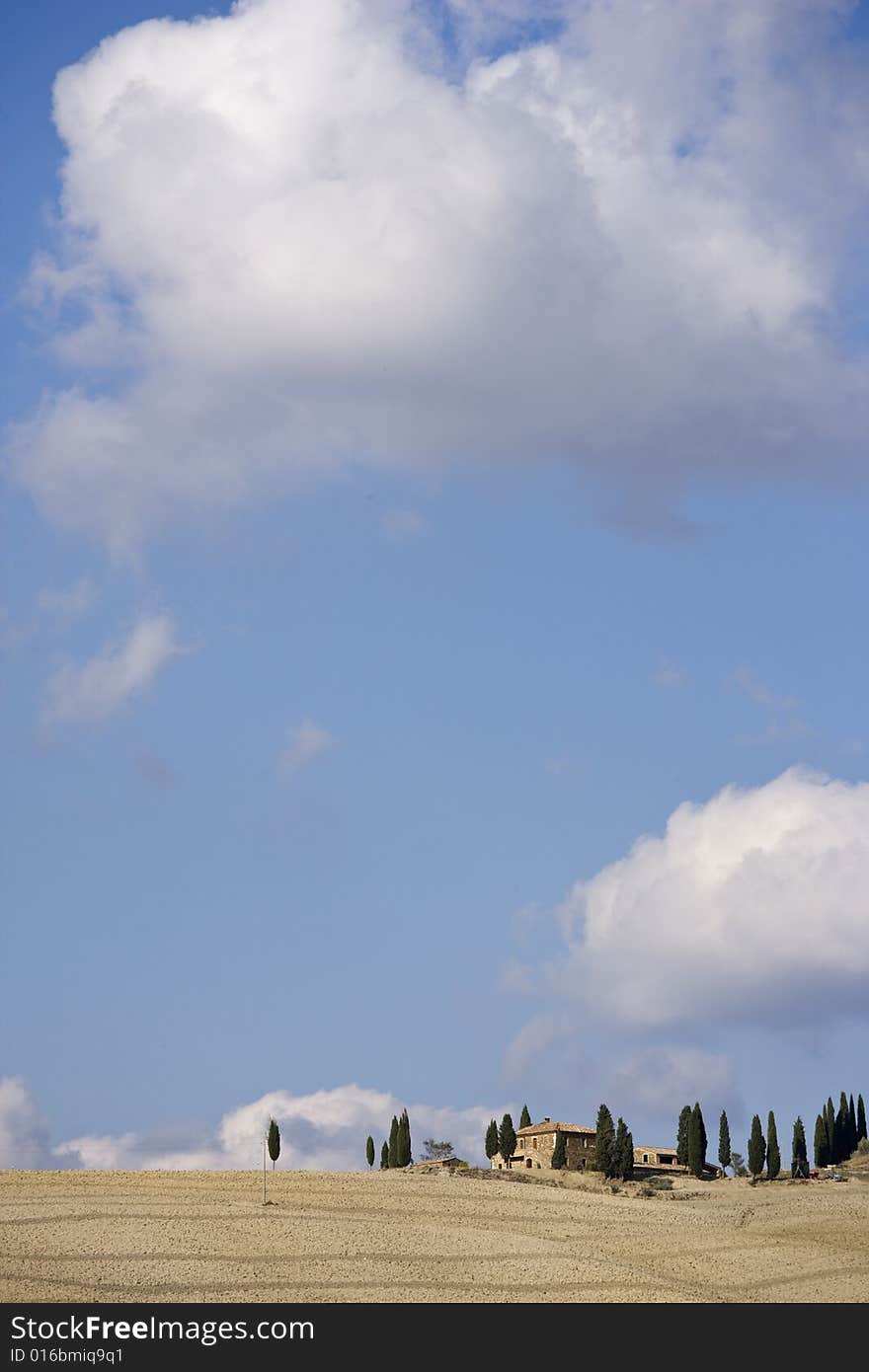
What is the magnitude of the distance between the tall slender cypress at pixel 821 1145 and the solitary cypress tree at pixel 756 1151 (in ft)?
37.9

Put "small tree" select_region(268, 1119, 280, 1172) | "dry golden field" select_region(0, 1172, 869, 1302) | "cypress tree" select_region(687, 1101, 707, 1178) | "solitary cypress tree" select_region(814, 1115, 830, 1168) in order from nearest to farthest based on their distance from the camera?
1. "dry golden field" select_region(0, 1172, 869, 1302)
2. "small tree" select_region(268, 1119, 280, 1172)
3. "cypress tree" select_region(687, 1101, 707, 1178)
4. "solitary cypress tree" select_region(814, 1115, 830, 1168)

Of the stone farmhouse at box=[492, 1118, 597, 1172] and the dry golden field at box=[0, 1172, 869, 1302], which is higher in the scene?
the stone farmhouse at box=[492, 1118, 597, 1172]

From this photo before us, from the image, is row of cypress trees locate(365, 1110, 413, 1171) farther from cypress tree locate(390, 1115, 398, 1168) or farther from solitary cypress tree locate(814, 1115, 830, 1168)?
solitary cypress tree locate(814, 1115, 830, 1168)

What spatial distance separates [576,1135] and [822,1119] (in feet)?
70.4

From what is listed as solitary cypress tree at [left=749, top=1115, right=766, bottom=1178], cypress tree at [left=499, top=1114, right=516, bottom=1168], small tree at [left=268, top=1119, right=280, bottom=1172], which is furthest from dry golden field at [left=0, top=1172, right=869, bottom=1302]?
cypress tree at [left=499, top=1114, right=516, bottom=1168]

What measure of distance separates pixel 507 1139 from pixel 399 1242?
50.1 m

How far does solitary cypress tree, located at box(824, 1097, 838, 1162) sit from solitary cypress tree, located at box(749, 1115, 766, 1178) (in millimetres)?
14020

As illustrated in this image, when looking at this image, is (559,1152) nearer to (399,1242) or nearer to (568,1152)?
(568,1152)

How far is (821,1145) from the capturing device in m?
130

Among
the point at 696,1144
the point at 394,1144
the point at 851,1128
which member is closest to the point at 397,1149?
the point at 394,1144

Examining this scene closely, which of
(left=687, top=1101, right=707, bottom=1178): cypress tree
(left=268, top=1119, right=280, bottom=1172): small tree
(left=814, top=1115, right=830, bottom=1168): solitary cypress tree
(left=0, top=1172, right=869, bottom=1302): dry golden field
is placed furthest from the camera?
(left=814, top=1115, right=830, bottom=1168): solitary cypress tree

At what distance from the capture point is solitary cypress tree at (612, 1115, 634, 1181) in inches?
4473
